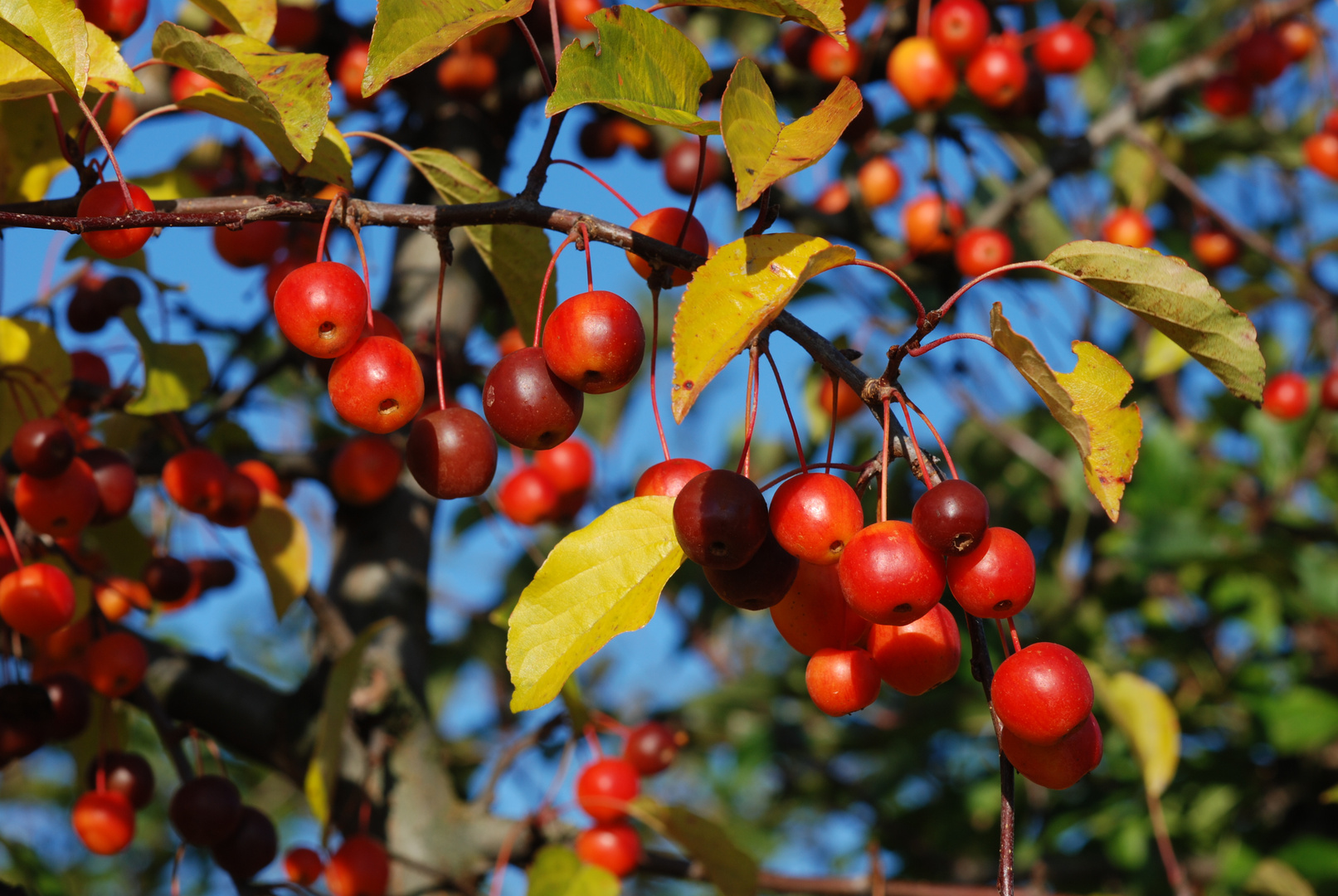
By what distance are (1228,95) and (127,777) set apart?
352 cm

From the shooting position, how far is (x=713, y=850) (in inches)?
75.4

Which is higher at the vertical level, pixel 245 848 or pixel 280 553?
pixel 280 553

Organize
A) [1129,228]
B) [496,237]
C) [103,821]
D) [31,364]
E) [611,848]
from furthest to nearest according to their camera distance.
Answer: [1129,228], [611,848], [103,821], [31,364], [496,237]

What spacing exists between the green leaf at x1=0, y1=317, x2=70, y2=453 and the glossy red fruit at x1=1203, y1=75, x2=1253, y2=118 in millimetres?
3287

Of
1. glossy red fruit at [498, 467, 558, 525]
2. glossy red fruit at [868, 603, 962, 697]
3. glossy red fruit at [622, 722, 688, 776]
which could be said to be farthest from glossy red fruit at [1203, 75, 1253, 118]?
glossy red fruit at [868, 603, 962, 697]

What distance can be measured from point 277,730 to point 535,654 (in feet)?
4.61

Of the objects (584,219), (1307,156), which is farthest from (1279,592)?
(584,219)

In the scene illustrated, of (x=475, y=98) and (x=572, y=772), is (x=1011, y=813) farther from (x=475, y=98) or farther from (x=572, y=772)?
(x=475, y=98)

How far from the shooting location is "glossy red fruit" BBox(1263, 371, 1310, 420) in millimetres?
3389

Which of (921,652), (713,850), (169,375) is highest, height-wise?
(921,652)

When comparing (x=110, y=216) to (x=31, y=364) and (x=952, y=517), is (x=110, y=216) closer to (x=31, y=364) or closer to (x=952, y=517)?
(x=31, y=364)

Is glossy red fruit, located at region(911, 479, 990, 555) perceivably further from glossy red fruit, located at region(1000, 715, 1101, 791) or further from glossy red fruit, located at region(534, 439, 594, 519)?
glossy red fruit, located at region(534, 439, 594, 519)

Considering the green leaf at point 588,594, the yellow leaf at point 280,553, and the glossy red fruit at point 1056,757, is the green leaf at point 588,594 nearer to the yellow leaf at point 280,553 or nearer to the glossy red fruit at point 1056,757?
the glossy red fruit at point 1056,757

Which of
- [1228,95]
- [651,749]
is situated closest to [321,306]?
[651,749]
